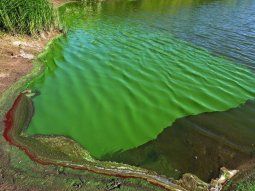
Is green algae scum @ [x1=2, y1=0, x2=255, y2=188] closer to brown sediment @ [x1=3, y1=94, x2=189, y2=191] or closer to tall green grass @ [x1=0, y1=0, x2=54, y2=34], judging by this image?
brown sediment @ [x1=3, y1=94, x2=189, y2=191]

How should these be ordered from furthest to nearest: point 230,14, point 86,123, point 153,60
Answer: point 230,14 < point 153,60 < point 86,123

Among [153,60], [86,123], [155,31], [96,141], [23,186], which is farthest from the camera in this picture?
[155,31]

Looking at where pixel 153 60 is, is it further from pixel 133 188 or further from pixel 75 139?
pixel 133 188

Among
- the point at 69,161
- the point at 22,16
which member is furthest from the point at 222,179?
the point at 22,16

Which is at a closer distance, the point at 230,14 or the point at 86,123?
the point at 86,123

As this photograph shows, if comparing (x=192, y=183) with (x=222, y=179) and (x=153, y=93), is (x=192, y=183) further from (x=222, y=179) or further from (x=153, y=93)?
(x=153, y=93)

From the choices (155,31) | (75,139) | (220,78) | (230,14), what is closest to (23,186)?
(75,139)

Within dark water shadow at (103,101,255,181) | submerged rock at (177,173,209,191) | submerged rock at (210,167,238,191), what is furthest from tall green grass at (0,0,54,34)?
submerged rock at (210,167,238,191)
